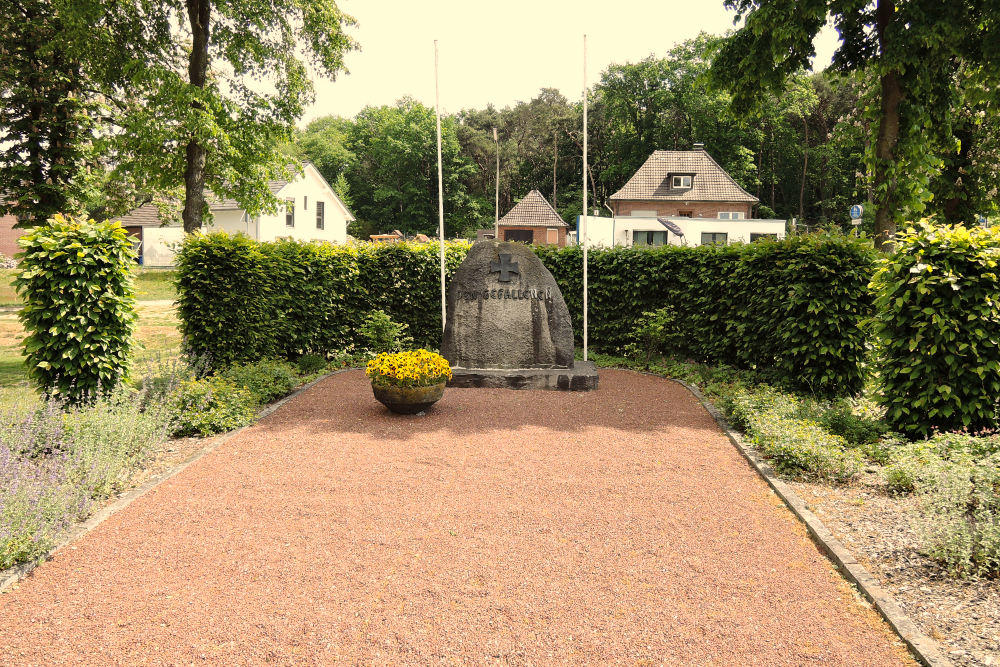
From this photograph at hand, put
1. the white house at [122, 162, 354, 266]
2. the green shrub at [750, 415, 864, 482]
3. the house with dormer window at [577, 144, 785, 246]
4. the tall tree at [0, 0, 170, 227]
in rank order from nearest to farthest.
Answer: the green shrub at [750, 415, 864, 482], the tall tree at [0, 0, 170, 227], the white house at [122, 162, 354, 266], the house with dormer window at [577, 144, 785, 246]

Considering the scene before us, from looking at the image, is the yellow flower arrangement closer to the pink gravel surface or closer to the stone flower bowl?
the stone flower bowl

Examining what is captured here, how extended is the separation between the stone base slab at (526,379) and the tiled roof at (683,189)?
3785cm

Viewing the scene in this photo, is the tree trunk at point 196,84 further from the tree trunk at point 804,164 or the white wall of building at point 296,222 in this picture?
the tree trunk at point 804,164

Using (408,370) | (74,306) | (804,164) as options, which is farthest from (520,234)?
(74,306)

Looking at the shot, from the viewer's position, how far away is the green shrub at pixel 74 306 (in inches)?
296

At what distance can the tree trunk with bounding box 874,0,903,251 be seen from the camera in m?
11.4

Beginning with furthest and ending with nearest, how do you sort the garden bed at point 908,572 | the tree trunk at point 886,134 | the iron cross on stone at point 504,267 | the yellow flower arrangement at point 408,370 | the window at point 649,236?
the window at point 649,236 < the tree trunk at point 886,134 < the iron cross on stone at point 504,267 < the yellow flower arrangement at point 408,370 < the garden bed at point 908,572

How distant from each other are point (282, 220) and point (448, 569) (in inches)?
1550

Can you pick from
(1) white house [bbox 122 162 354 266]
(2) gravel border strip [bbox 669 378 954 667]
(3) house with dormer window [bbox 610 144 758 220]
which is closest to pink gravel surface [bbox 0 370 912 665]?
(2) gravel border strip [bbox 669 378 954 667]

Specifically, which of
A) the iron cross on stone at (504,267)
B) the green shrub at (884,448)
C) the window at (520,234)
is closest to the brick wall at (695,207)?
the window at (520,234)

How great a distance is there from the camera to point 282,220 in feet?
133

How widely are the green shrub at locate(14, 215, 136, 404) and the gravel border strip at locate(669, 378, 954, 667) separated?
25.5ft

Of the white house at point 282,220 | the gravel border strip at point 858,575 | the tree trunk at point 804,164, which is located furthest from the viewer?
the tree trunk at point 804,164

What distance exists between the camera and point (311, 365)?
12.5 m
